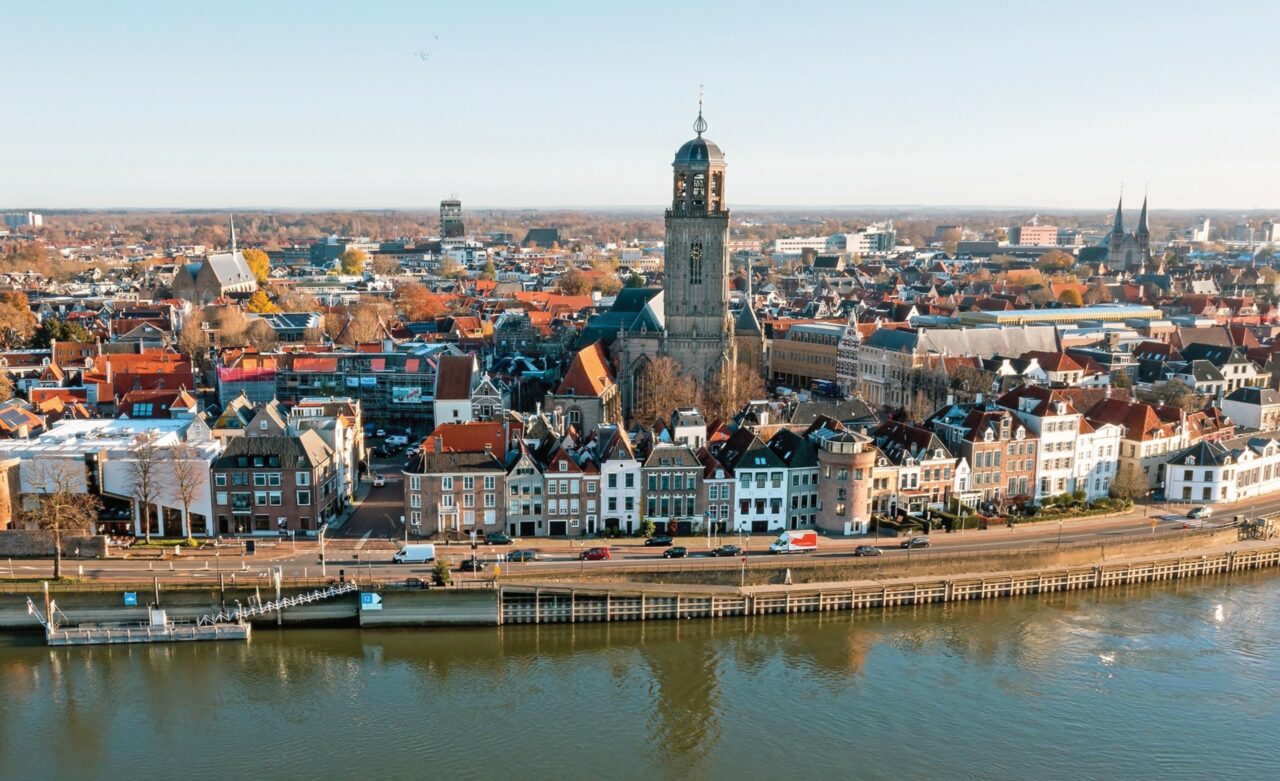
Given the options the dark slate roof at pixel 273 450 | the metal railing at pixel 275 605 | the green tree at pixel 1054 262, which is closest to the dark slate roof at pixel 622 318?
the dark slate roof at pixel 273 450

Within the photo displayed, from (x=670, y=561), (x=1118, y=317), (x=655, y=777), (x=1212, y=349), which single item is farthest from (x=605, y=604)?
(x=1118, y=317)

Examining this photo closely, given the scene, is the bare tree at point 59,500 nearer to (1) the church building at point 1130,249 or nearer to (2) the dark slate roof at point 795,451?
(2) the dark slate roof at point 795,451

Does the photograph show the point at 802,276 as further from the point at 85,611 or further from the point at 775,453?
the point at 85,611

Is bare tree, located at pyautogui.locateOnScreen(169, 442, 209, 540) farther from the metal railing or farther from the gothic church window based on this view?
the gothic church window

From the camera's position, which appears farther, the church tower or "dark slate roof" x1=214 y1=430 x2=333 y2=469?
the church tower

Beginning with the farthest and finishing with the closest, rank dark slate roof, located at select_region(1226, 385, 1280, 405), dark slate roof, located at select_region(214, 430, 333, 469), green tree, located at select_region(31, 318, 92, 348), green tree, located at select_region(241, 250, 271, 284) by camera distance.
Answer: green tree, located at select_region(241, 250, 271, 284) < green tree, located at select_region(31, 318, 92, 348) < dark slate roof, located at select_region(1226, 385, 1280, 405) < dark slate roof, located at select_region(214, 430, 333, 469)

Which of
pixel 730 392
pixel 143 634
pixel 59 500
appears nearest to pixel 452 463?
pixel 143 634

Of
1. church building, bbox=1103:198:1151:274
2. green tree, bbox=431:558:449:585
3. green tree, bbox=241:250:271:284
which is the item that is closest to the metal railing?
green tree, bbox=431:558:449:585
